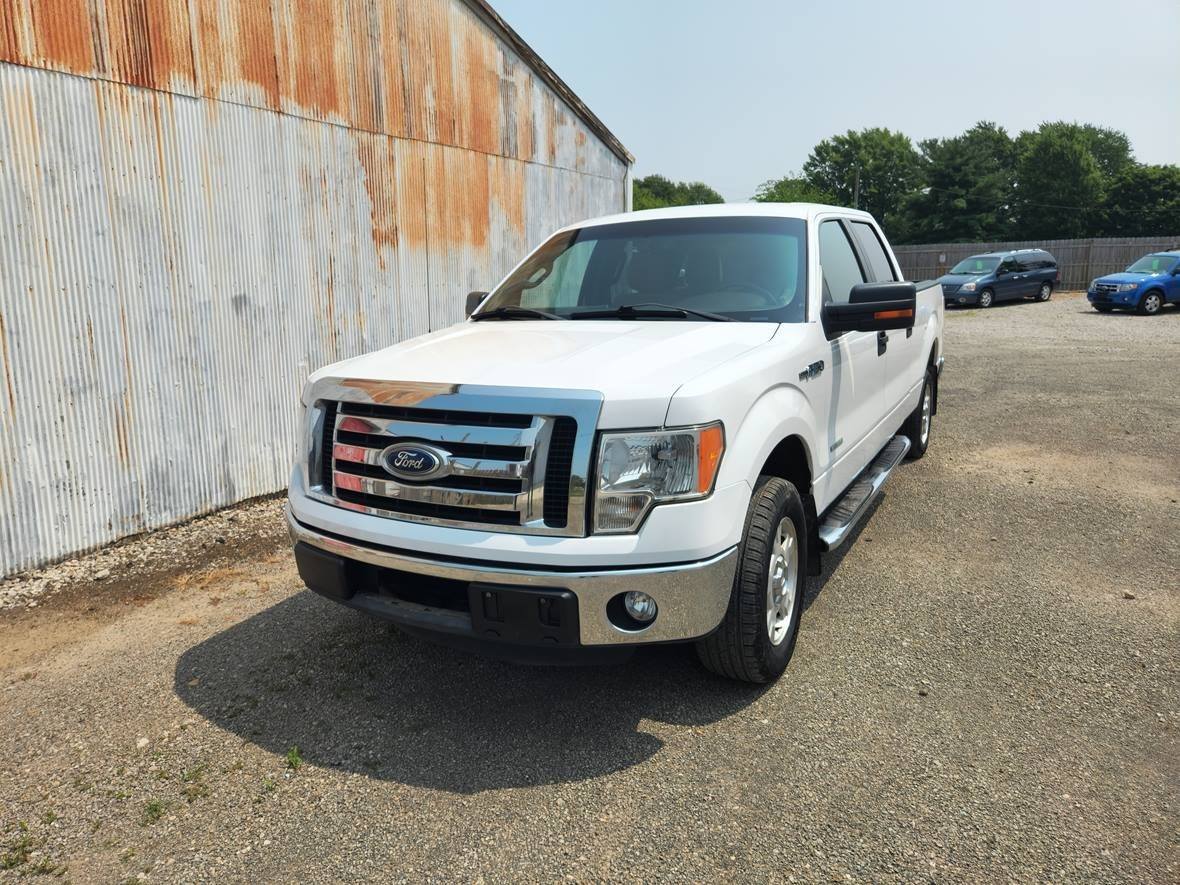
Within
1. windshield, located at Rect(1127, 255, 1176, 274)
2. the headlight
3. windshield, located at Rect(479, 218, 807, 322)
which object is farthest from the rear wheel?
the headlight

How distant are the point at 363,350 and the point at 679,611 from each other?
5.22 metres

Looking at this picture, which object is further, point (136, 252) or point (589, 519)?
point (136, 252)

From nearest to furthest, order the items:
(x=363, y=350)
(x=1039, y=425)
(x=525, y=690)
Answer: (x=525, y=690)
(x=363, y=350)
(x=1039, y=425)

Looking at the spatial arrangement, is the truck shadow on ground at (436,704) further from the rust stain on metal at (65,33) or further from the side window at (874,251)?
the rust stain on metal at (65,33)

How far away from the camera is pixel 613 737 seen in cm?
309

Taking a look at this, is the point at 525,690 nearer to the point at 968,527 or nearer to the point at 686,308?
the point at 686,308

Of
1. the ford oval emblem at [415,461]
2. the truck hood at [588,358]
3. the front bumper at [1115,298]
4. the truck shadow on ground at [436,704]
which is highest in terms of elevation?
the truck hood at [588,358]

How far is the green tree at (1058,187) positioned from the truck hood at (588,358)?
73.3 meters

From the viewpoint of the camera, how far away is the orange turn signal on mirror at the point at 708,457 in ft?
9.07

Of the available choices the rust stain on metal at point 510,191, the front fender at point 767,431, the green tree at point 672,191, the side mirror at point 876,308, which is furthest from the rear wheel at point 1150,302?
the green tree at point 672,191

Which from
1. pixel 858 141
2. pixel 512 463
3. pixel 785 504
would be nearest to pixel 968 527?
pixel 785 504

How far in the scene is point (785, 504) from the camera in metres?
3.28

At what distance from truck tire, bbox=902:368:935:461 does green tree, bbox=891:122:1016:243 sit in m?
61.5

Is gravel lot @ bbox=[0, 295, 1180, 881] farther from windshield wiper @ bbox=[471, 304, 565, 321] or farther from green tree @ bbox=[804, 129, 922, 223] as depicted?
green tree @ bbox=[804, 129, 922, 223]
